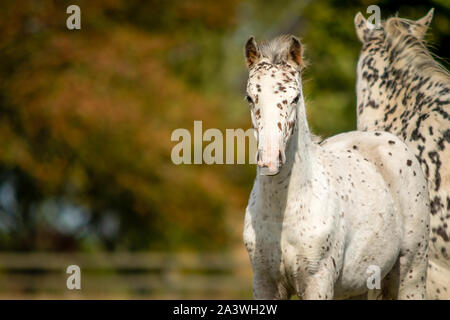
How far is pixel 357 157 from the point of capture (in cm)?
477

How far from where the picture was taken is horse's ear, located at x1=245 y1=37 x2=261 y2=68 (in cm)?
412

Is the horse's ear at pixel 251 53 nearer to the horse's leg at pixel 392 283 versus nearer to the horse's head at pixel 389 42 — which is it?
the horse's leg at pixel 392 283

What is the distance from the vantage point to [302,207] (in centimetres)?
404

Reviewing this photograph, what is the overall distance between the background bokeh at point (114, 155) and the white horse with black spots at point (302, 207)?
7.16m

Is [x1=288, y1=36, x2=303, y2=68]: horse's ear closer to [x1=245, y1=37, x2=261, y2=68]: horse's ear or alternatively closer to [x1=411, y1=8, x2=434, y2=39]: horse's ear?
[x1=245, y1=37, x2=261, y2=68]: horse's ear

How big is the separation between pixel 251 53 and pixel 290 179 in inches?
30.3

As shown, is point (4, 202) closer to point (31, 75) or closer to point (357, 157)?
point (31, 75)

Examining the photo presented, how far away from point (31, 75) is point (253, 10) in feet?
68.9

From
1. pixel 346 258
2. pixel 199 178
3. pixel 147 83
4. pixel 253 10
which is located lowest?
pixel 346 258

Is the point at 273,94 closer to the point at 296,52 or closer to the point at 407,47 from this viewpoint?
the point at 296,52

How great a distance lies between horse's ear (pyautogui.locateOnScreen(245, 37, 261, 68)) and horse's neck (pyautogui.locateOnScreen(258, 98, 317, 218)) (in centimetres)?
37

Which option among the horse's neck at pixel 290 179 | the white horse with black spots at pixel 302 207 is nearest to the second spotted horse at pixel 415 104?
the white horse with black spots at pixel 302 207
